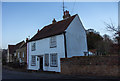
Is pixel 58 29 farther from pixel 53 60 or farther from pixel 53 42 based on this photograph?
pixel 53 60

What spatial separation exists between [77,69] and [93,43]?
114 ft

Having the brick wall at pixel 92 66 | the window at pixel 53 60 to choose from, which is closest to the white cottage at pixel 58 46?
the window at pixel 53 60

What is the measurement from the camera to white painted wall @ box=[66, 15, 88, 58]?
19.4m

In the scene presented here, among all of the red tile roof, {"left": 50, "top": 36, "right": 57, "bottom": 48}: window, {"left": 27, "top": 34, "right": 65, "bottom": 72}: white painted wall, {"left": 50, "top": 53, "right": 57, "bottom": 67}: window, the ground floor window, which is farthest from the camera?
{"left": 50, "top": 36, "right": 57, "bottom": 48}: window

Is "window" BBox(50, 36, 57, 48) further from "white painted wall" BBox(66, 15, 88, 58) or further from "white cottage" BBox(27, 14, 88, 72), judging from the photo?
"white painted wall" BBox(66, 15, 88, 58)

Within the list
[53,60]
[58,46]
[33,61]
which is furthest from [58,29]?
[33,61]

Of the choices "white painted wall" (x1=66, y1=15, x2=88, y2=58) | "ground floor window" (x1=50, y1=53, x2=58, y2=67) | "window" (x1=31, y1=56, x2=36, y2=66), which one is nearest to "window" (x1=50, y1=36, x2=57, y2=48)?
"ground floor window" (x1=50, y1=53, x2=58, y2=67)

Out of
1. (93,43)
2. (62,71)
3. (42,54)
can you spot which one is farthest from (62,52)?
(93,43)

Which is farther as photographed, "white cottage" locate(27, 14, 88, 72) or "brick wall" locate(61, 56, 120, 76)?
"white cottage" locate(27, 14, 88, 72)

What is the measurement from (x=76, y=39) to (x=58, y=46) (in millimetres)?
3095

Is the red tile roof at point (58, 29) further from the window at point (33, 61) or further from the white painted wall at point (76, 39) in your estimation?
the window at point (33, 61)

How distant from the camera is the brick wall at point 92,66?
1373 cm

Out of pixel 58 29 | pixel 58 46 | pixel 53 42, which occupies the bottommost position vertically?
pixel 58 46

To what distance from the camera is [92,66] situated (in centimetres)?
1477
